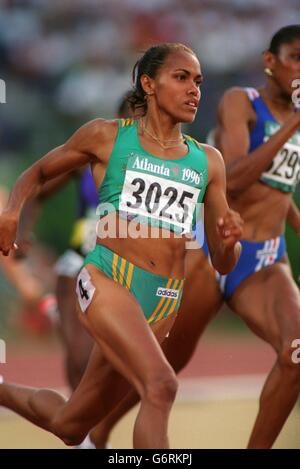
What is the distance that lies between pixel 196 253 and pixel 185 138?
3.48ft

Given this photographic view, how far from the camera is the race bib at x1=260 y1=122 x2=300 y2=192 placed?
544 cm

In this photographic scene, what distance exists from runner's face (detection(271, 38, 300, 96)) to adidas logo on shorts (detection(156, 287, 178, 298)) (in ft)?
5.33

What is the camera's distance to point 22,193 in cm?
447

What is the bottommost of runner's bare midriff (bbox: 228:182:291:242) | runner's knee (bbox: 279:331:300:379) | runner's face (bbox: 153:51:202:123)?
runner's knee (bbox: 279:331:300:379)

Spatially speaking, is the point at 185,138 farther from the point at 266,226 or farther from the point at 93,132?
the point at 266,226

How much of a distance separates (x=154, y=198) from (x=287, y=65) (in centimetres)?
151

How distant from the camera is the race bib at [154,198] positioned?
439cm

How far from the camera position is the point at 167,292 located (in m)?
4.45
